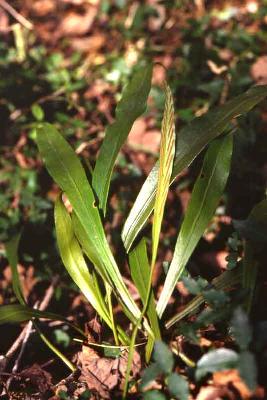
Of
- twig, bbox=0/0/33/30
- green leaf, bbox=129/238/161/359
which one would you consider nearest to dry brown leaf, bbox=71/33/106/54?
twig, bbox=0/0/33/30

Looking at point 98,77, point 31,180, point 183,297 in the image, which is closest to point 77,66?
point 98,77

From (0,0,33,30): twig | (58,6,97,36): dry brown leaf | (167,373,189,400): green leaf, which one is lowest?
(167,373,189,400): green leaf

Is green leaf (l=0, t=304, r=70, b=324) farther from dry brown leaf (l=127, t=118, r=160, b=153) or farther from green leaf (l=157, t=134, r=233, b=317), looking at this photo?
dry brown leaf (l=127, t=118, r=160, b=153)

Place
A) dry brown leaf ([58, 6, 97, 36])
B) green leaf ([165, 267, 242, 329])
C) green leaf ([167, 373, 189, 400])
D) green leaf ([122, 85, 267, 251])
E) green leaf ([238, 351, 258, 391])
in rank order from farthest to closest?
dry brown leaf ([58, 6, 97, 36]), green leaf ([122, 85, 267, 251]), green leaf ([165, 267, 242, 329]), green leaf ([167, 373, 189, 400]), green leaf ([238, 351, 258, 391])

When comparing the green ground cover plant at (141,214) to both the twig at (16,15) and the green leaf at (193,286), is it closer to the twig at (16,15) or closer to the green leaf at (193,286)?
the green leaf at (193,286)

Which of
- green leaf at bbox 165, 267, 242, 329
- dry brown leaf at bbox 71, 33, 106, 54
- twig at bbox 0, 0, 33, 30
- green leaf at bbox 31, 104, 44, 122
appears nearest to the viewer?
green leaf at bbox 165, 267, 242, 329

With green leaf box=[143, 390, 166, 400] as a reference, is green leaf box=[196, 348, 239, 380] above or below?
above

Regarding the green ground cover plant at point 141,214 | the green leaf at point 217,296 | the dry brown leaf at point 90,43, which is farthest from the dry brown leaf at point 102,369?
the dry brown leaf at point 90,43
